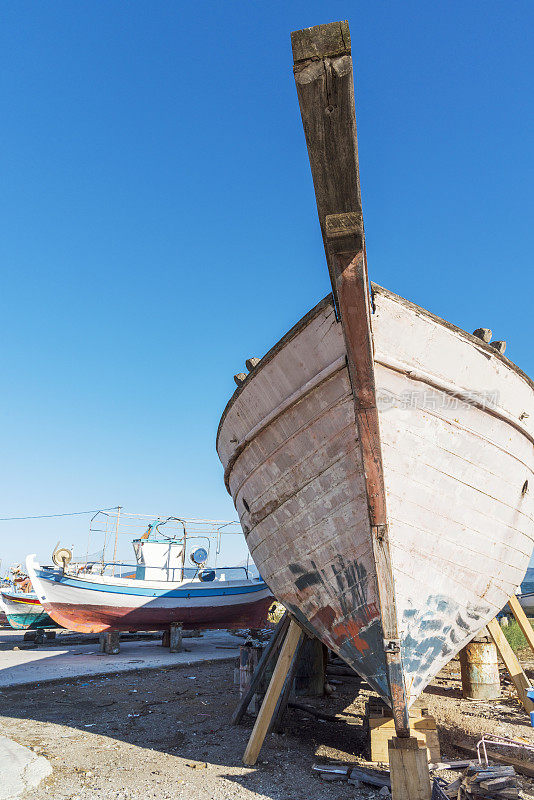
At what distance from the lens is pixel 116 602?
12.6 metres

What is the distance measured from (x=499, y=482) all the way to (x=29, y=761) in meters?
4.70

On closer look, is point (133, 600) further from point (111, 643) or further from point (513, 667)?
point (513, 667)

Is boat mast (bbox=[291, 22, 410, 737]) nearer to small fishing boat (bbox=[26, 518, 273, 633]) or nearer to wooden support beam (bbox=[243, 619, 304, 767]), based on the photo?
wooden support beam (bbox=[243, 619, 304, 767])

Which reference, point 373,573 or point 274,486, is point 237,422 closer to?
point 274,486

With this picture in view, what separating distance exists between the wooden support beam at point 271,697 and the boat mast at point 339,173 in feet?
8.79

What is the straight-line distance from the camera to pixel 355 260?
83.8 inches

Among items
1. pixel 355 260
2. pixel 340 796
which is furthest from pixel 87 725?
pixel 355 260

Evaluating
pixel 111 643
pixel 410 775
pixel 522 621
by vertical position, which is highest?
pixel 522 621

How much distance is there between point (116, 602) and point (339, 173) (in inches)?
521

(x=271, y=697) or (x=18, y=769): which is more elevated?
(x=271, y=697)

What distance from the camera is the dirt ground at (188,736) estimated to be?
3.67 meters

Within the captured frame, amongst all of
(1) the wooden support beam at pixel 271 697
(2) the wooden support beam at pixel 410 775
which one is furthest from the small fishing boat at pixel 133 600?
(2) the wooden support beam at pixel 410 775

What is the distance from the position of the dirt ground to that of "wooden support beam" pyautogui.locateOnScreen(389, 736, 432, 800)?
612 mm

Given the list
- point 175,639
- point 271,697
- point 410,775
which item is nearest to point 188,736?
point 271,697
